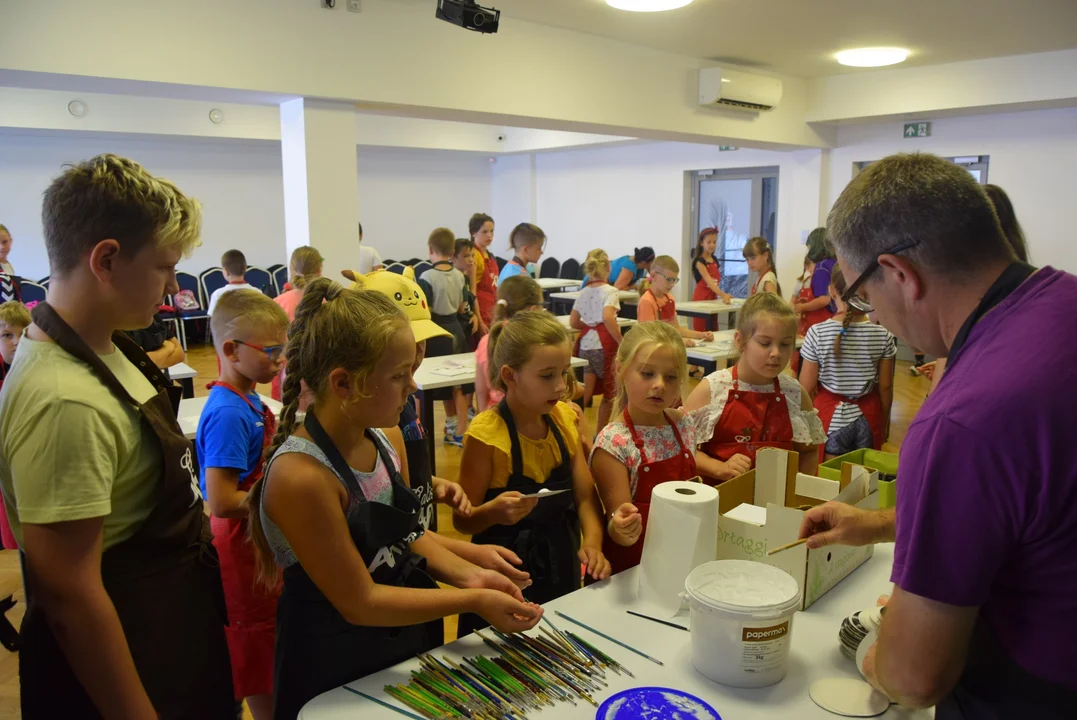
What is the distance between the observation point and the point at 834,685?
125cm

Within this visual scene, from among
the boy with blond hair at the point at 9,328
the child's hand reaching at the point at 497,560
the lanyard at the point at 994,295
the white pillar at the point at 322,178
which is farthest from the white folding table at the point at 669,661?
the white pillar at the point at 322,178

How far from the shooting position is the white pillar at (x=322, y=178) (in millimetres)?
4754

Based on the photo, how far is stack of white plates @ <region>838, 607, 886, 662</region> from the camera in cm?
133

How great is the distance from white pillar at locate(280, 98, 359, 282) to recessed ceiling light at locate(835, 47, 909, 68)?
4.36 meters

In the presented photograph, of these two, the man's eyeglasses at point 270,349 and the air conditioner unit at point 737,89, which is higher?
the air conditioner unit at point 737,89

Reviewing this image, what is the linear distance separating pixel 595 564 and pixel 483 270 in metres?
4.85

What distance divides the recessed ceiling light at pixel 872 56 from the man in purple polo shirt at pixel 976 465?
6187mm

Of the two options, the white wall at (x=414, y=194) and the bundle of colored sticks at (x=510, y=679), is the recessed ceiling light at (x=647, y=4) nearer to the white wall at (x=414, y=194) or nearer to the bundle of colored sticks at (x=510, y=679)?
the bundle of colored sticks at (x=510, y=679)

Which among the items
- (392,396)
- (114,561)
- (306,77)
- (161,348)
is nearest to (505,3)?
(306,77)

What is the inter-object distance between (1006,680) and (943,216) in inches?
23.7

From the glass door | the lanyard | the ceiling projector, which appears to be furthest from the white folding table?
the glass door

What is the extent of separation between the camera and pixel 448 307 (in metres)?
5.36

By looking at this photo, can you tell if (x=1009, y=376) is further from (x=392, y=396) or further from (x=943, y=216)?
(x=392, y=396)

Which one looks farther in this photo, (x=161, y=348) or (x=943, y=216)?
(x=161, y=348)
